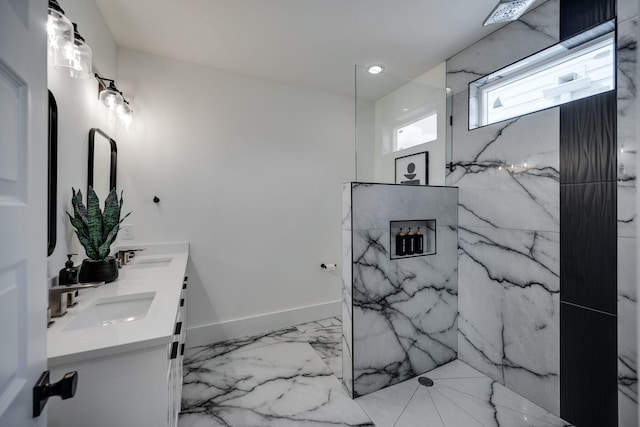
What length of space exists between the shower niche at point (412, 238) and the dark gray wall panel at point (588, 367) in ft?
2.84

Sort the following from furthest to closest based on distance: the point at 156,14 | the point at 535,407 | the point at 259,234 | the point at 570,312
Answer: the point at 259,234, the point at 156,14, the point at 535,407, the point at 570,312

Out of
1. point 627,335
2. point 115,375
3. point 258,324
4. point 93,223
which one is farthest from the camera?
point 258,324

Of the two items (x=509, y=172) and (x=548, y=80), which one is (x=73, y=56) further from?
(x=548, y=80)

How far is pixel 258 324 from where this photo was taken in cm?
272

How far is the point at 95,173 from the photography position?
1810 millimetres

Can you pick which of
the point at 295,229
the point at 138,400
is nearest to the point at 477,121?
the point at 295,229

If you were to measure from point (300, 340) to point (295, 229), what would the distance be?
1088 mm

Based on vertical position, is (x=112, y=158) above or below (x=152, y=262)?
above

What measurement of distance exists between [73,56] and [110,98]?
2.73ft

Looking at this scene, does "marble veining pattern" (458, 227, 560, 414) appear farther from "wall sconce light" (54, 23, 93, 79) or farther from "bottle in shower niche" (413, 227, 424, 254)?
"wall sconce light" (54, 23, 93, 79)

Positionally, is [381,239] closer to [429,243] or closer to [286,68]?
[429,243]

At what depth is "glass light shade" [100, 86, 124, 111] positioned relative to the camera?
6.18ft

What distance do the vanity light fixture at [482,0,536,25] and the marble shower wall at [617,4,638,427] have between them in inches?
22.5

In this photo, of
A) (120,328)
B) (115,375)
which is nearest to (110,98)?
(120,328)
